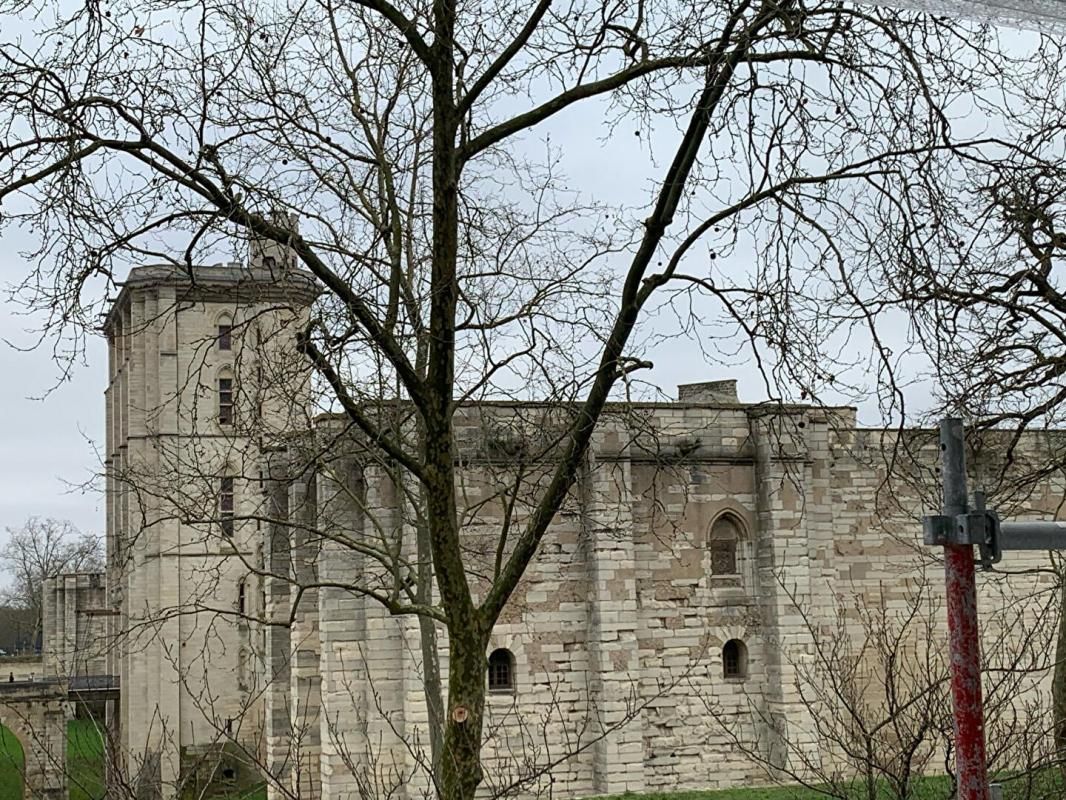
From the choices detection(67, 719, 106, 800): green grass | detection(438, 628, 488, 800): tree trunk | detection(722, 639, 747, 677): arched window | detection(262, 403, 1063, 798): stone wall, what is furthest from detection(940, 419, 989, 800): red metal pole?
detection(722, 639, 747, 677): arched window

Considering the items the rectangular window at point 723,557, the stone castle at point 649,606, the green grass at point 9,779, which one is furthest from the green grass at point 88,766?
the rectangular window at point 723,557

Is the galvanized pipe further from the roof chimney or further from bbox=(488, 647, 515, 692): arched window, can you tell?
the roof chimney

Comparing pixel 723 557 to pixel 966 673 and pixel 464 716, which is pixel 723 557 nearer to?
pixel 464 716

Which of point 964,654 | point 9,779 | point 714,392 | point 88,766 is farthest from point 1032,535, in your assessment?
point 9,779

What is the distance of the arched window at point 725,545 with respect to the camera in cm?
2220

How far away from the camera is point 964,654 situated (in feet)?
10.8

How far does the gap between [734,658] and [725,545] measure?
6.08 ft

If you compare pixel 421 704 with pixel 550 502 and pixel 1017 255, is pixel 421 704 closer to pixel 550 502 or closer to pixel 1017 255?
pixel 1017 255

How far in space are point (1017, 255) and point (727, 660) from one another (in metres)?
13.0

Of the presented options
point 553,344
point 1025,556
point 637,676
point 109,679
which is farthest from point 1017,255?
point 109,679

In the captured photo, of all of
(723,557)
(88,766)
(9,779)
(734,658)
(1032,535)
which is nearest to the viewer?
(1032,535)

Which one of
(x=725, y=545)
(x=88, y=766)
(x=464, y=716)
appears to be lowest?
(x=88, y=766)

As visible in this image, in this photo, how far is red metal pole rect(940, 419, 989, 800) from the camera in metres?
3.24

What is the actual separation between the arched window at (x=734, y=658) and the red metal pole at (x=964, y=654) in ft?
62.2
